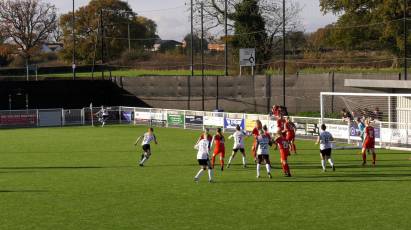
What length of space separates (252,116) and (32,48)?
53.7 metres

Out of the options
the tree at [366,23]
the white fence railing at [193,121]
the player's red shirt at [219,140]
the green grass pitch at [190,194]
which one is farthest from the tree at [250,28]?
the player's red shirt at [219,140]

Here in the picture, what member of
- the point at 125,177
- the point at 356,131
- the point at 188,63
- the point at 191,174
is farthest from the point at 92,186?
the point at 188,63

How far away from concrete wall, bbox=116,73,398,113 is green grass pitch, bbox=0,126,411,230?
20803 millimetres

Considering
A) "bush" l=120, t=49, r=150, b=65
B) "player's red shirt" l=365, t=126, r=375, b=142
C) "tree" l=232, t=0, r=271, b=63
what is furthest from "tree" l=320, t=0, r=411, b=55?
"bush" l=120, t=49, r=150, b=65

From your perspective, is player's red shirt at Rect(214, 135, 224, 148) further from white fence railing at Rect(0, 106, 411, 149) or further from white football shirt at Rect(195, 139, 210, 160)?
white fence railing at Rect(0, 106, 411, 149)

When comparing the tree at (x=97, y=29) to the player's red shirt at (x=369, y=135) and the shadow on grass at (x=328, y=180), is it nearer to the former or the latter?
Result: the player's red shirt at (x=369, y=135)

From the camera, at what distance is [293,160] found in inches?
1173

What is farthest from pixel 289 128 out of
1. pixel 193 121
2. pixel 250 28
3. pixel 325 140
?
pixel 250 28

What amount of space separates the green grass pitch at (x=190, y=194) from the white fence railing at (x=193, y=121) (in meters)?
2.48

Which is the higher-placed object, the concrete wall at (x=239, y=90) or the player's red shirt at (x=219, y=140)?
the concrete wall at (x=239, y=90)

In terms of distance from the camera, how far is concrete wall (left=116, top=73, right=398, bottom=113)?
5403 centimetres

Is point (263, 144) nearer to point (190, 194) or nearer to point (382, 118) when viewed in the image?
point (190, 194)

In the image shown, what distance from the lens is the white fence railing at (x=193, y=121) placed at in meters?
34.6

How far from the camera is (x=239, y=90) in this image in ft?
200
